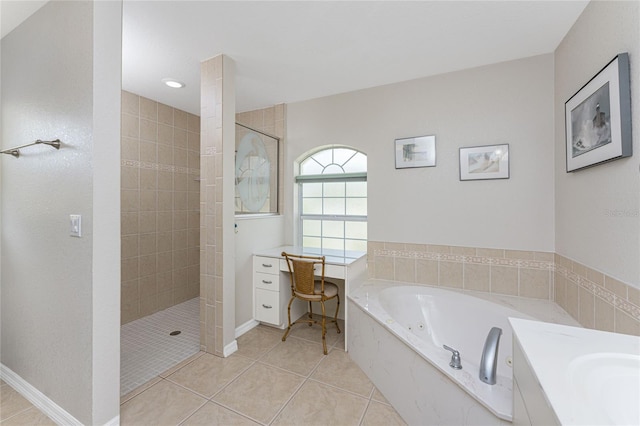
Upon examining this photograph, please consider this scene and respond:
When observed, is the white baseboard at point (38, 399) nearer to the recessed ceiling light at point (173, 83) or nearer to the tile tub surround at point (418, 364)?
the tile tub surround at point (418, 364)

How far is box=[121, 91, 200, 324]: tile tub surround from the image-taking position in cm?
283

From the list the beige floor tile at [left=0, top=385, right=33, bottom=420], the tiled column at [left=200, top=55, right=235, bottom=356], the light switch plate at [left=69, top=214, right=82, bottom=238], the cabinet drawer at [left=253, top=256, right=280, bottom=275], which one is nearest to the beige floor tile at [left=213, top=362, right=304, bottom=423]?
the tiled column at [left=200, top=55, right=235, bottom=356]

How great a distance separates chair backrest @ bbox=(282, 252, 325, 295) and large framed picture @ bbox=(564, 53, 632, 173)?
185 centimetres

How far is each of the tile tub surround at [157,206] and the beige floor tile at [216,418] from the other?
5.91 ft

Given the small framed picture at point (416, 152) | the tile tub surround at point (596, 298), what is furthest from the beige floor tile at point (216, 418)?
the small framed picture at point (416, 152)

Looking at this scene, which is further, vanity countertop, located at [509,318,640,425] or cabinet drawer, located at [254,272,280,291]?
cabinet drawer, located at [254,272,280,291]

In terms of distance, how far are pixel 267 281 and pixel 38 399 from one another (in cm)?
161

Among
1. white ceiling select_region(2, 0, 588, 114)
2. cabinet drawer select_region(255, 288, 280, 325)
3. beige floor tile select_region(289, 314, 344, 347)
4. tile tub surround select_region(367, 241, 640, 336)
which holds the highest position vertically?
white ceiling select_region(2, 0, 588, 114)

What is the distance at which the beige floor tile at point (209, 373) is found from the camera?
182 cm

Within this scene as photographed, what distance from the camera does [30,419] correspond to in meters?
1.49

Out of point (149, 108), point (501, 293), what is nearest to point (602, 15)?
point (501, 293)

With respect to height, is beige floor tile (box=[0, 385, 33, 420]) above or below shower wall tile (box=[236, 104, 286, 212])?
below

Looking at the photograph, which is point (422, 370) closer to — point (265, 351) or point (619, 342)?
point (619, 342)

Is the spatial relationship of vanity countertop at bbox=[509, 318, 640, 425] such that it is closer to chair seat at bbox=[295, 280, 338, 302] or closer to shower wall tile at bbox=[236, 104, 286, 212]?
chair seat at bbox=[295, 280, 338, 302]
